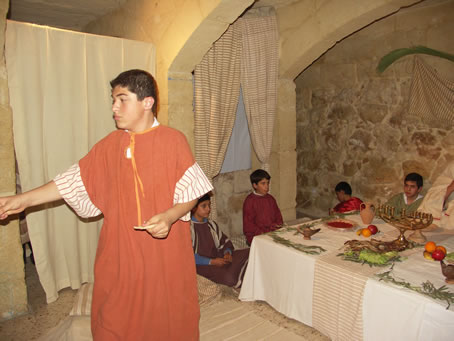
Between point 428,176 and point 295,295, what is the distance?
125 inches

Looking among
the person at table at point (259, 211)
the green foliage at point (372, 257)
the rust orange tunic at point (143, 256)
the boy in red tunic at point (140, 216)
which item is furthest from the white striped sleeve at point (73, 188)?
the person at table at point (259, 211)

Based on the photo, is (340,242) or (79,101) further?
(79,101)

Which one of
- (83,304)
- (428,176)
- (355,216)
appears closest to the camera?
(83,304)

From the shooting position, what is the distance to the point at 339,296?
2229 millimetres

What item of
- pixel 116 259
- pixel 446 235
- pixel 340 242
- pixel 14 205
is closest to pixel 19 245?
pixel 14 205

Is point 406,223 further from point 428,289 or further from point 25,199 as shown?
point 25,199

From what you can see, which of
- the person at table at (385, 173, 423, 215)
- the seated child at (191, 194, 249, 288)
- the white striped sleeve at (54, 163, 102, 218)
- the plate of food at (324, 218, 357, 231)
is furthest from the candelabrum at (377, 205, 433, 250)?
the white striped sleeve at (54, 163, 102, 218)

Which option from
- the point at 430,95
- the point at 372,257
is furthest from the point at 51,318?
the point at 430,95

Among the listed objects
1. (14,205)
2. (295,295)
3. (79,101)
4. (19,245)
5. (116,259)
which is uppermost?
(79,101)

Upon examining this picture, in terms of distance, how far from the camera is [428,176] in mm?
4805

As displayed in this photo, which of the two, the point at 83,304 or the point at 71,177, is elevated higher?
the point at 71,177

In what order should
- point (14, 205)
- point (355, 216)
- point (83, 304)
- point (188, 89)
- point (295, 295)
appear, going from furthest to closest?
point (188, 89) → point (355, 216) → point (83, 304) → point (295, 295) → point (14, 205)

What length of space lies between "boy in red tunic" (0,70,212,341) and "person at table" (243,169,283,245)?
7.08 feet

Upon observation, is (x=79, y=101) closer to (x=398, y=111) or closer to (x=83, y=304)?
(x=83, y=304)
